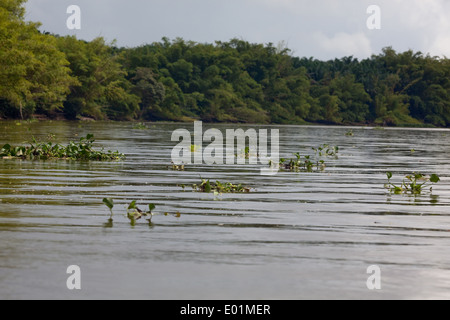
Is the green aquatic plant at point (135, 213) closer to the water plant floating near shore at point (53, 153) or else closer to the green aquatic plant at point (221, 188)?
the green aquatic plant at point (221, 188)

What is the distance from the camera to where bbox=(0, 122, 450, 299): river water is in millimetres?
5930

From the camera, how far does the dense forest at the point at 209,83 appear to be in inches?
2874

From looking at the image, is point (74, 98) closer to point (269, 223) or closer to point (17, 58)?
point (17, 58)

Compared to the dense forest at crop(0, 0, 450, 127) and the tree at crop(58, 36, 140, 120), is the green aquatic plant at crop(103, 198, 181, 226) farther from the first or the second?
the tree at crop(58, 36, 140, 120)

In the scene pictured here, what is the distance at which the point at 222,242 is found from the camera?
7812 mm

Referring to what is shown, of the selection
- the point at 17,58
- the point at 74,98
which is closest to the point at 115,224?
the point at 17,58

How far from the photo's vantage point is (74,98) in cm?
8850

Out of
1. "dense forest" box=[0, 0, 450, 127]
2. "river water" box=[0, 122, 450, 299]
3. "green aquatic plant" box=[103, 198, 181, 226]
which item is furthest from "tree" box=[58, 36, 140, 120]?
"green aquatic plant" box=[103, 198, 181, 226]

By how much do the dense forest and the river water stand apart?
52149 mm

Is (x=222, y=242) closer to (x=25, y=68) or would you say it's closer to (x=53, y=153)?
(x=53, y=153)

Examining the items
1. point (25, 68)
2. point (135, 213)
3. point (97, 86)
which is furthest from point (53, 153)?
point (97, 86)

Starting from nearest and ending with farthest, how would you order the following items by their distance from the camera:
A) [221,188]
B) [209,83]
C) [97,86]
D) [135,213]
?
[135,213] → [221,188] → [97,86] → [209,83]

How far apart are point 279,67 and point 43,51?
215 ft

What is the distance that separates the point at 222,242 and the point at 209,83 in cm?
10966
